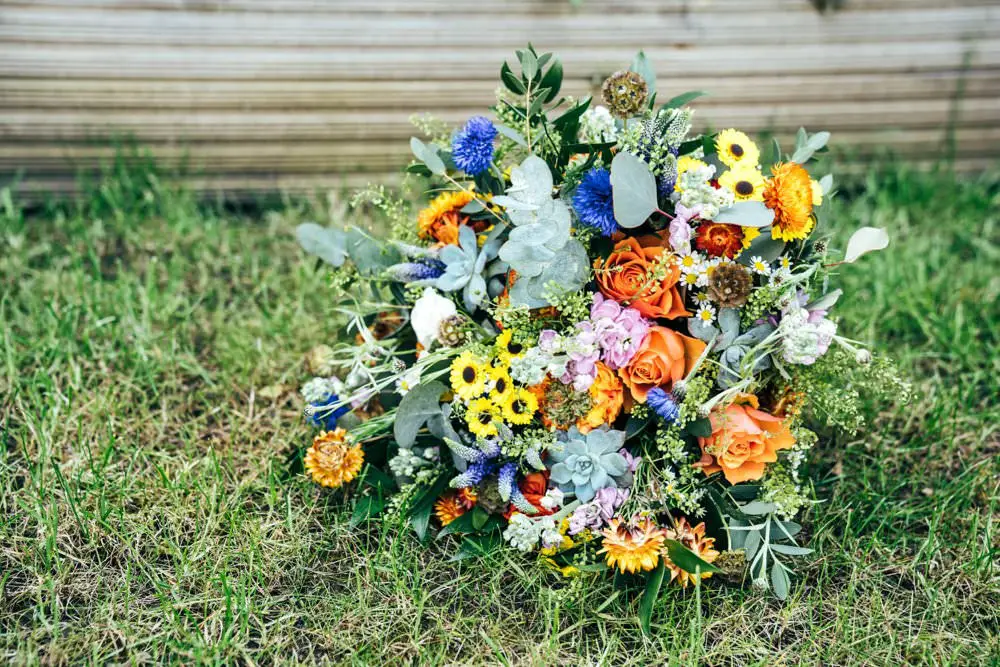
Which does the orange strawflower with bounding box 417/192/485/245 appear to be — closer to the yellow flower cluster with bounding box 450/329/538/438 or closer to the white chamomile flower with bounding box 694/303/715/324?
the yellow flower cluster with bounding box 450/329/538/438

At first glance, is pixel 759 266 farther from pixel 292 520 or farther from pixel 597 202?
pixel 292 520

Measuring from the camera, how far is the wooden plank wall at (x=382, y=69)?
2.52 meters

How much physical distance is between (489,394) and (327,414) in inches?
14.6

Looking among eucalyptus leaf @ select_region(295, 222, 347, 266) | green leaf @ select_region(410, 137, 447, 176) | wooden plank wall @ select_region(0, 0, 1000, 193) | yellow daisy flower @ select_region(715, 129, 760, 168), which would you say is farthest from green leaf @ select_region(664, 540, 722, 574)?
wooden plank wall @ select_region(0, 0, 1000, 193)

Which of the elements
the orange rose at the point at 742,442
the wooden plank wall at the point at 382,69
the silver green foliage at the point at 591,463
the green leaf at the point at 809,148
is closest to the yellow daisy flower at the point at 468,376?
the silver green foliage at the point at 591,463

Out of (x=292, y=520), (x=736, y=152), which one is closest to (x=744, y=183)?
(x=736, y=152)

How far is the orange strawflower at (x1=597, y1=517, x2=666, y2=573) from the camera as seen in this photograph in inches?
58.4

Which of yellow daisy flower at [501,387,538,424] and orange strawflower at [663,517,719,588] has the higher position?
yellow daisy flower at [501,387,538,424]

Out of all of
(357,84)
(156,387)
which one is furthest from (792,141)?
(156,387)

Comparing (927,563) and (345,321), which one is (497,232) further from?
(927,563)

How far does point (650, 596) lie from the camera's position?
4.93ft

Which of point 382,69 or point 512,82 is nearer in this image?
point 512,82

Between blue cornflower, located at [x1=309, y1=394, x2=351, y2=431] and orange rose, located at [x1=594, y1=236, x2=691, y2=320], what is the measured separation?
1.98 ft

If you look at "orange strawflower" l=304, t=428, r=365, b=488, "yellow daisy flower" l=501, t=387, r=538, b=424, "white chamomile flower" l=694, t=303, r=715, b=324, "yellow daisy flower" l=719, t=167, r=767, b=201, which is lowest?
"orange strawflower" l=304, t=428, r=365, b=488
